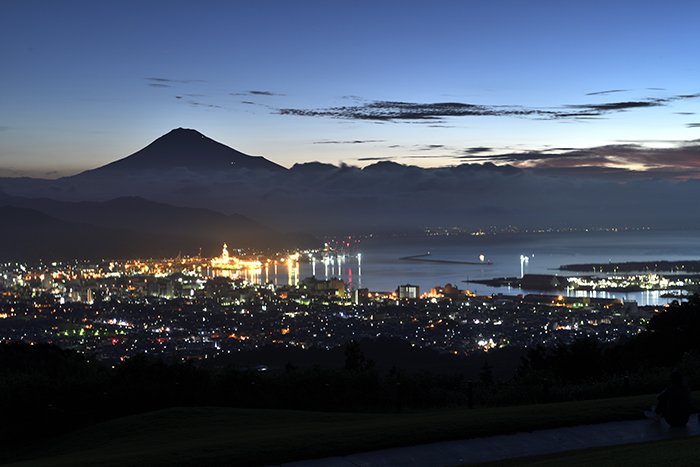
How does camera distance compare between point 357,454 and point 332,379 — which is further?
point 332,379

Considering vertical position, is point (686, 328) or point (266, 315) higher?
point (686, 328)

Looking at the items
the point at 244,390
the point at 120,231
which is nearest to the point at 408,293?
the point at 244,390

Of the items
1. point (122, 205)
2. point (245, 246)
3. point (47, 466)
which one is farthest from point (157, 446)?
point (122, 205)

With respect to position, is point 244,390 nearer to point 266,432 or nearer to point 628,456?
point 266,432

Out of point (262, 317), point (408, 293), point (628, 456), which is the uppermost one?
point (628, 456)

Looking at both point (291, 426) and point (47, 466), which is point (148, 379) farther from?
point (47, 466)

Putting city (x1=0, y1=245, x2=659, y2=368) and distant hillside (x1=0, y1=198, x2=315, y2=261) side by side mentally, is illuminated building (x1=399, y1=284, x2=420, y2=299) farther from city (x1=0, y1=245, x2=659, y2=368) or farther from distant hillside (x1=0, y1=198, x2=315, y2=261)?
distant hillside (x1=0, y1=198, x2=315, y2=261)

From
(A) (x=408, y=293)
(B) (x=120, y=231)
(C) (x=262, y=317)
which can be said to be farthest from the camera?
(B) (x=120, y=231)
